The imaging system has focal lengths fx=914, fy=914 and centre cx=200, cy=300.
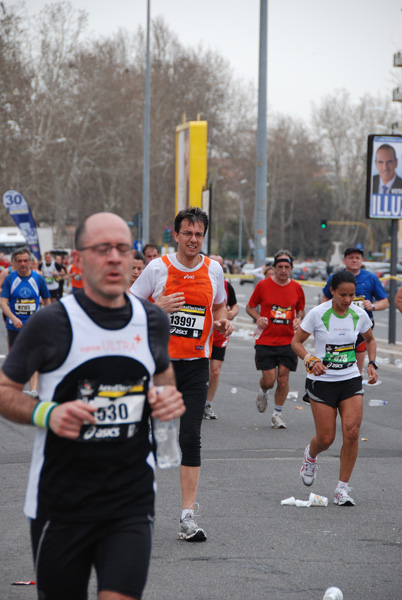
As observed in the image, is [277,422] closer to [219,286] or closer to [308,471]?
[308,471]

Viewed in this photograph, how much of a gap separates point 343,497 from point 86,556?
385cm

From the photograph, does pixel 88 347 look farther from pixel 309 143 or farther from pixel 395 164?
pixel 309 143

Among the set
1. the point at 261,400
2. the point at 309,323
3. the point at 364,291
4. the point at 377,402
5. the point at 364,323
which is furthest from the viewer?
the point at 377,402

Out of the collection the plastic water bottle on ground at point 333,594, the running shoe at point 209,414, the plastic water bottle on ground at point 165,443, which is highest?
the plastic water bottle on ground at point 165,443

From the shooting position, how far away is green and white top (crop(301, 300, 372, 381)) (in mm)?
6754

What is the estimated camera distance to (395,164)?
1906 centimetres

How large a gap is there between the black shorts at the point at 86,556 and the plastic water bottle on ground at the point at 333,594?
1.64m

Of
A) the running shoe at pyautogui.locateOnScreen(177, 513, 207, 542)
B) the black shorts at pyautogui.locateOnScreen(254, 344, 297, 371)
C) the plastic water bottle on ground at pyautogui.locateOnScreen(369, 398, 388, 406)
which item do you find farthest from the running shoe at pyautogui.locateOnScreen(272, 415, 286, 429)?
the running shoe at pyautogui.locateOnScreen(177, 513, 207, 542)

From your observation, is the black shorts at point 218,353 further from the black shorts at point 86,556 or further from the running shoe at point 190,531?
the black shorts at point 86,556

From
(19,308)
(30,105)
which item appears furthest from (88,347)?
(30,105)

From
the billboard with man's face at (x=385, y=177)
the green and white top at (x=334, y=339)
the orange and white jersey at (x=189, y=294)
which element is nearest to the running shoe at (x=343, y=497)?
the green and white top at (x=334, y=339)

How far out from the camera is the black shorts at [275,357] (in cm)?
1056

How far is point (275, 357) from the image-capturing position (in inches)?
420

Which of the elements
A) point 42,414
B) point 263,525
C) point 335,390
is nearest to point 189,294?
point 335,390
